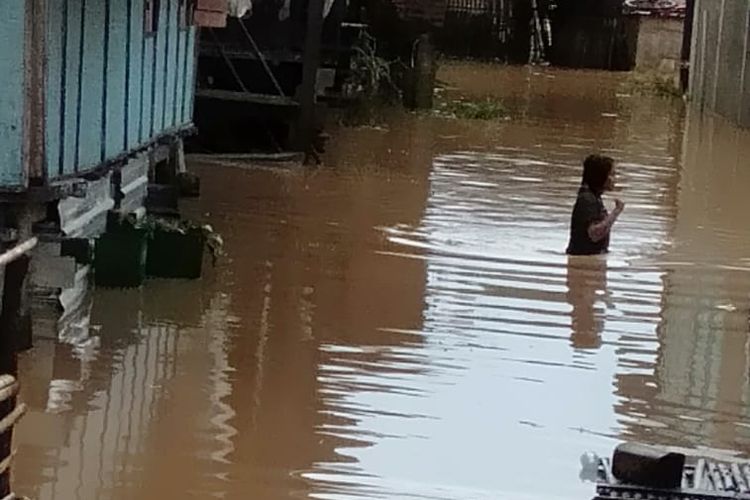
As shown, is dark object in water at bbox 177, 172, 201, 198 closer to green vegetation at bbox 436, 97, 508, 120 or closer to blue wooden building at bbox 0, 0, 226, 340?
blue wooden building at bbox 0, 0, 226, 340

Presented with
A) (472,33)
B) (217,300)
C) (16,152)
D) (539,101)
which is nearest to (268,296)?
(217,300)

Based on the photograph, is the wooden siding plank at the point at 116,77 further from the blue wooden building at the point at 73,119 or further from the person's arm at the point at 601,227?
the person's arm at the point at 601,227

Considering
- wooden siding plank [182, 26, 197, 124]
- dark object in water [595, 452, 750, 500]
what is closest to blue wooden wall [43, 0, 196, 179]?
wooden siding plank [182, 26, 197, 124]

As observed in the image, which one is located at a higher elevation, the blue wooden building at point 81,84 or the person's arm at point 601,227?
the blue wooden building at point 81,84

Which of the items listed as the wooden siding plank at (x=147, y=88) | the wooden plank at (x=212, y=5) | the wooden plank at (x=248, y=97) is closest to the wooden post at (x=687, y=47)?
the wooden plank at (x=248, y=97)

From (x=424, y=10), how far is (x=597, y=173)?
31.4 metres

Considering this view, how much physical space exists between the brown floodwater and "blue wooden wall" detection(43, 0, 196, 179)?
3.39ft

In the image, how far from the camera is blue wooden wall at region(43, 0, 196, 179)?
9609 millimetres

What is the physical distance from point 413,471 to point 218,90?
12.8 meters

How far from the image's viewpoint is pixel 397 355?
920cm

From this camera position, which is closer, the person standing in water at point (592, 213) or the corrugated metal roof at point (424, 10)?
the person standing in water at point (592, 213)

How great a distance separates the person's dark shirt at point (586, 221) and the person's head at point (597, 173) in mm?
53

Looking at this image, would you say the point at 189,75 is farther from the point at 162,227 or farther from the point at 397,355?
the point at 397,355

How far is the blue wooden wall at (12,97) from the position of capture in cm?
891
